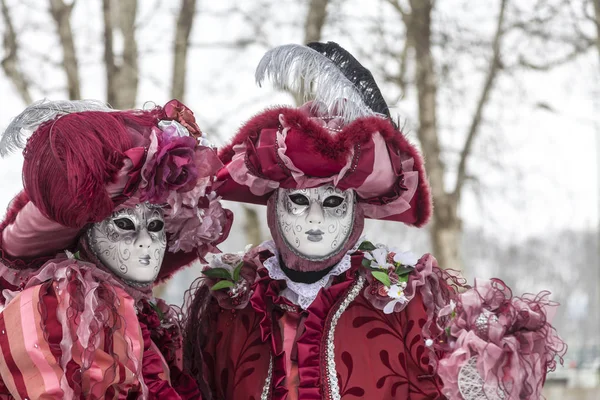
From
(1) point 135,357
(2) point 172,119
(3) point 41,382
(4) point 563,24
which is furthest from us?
(4) point 563,24

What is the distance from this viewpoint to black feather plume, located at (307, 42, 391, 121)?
3658 mm

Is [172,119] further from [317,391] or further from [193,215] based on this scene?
[317,391]

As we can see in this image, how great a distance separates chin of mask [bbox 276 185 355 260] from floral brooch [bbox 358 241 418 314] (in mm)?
159

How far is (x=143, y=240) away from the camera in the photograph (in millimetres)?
3320

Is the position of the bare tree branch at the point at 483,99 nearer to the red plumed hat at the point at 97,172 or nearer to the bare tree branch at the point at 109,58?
the bare tree branch at the point at 109,58

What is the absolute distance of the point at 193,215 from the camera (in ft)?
11.6

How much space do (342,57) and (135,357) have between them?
1.50 metres

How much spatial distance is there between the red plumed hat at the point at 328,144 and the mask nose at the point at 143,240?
0.49 metres

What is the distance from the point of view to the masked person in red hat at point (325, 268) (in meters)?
3.47

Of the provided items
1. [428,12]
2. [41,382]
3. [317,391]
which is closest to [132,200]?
[41,382]

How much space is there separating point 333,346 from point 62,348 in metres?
1.11

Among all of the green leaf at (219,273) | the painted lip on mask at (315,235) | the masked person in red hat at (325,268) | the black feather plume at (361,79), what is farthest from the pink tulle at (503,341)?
the green leaf at (219,273)

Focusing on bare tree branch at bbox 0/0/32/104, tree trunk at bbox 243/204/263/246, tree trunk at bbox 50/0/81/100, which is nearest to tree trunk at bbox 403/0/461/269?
tree trunk at bbox 243/204/263/246

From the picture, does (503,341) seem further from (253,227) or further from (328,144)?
(253,227)
